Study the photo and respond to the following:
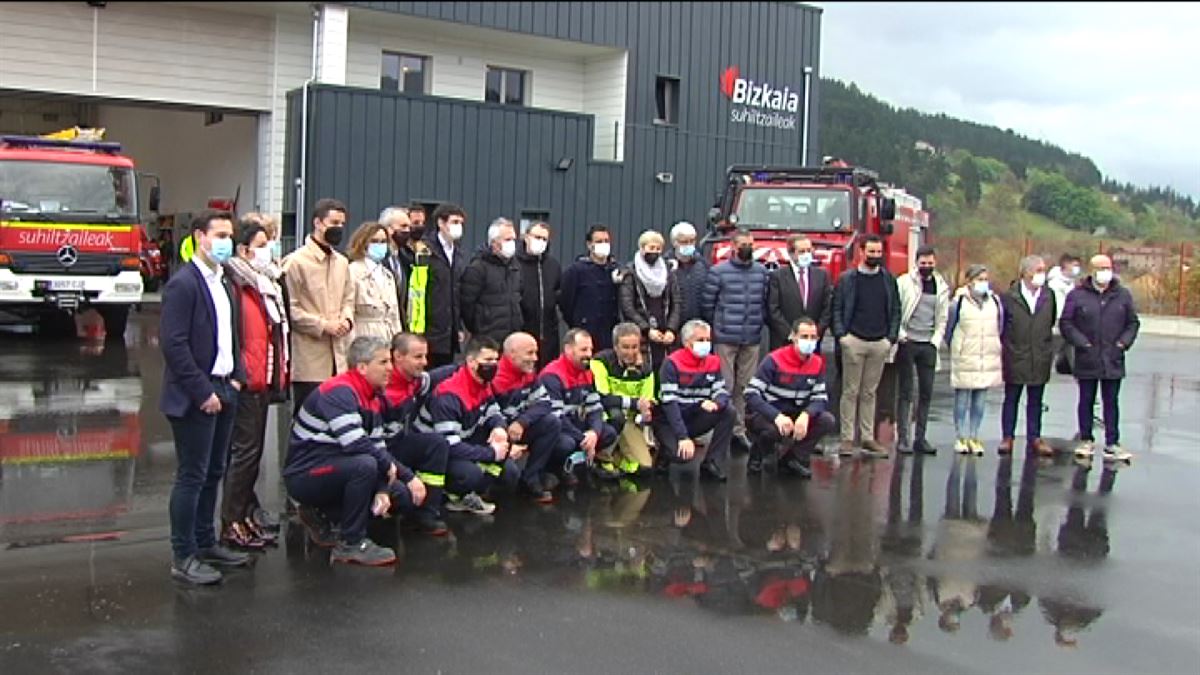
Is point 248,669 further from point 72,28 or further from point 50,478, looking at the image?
point 72,28

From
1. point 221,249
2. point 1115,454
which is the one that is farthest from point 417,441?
point 1115,454

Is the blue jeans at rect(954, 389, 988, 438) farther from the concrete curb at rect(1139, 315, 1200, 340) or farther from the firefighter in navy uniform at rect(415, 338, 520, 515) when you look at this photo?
the concrete curb at rect(1139, 315, 1200, 340)

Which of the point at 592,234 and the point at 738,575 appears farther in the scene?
the point at 592,234

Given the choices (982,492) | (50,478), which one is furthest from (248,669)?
(982,492)

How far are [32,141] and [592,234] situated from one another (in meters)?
10.4

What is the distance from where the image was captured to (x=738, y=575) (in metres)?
6.44

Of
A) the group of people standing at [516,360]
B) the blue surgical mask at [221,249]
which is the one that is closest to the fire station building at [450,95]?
the group of people standing at [516,360]

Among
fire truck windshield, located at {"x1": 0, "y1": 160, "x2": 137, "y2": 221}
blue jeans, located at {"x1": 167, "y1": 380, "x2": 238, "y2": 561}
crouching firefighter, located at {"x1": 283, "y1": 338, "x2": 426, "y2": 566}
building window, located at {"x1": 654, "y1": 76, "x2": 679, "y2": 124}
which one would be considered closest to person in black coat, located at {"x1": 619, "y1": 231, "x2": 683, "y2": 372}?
crouching firefighter, located at {"x1": 283, "y1": 338, "x2": 426, "y2": 566}

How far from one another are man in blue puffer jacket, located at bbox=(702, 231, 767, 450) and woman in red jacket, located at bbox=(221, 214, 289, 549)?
4.54m

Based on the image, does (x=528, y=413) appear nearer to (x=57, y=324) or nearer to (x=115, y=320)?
(x=115, y=320)

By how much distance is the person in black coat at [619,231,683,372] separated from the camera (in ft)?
32.0

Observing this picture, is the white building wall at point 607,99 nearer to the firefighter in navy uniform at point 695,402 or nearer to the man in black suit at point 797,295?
the man in black suit at point 797,295

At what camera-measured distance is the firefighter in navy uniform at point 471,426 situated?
23.6ft

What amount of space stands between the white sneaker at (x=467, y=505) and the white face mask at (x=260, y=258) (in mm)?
1956
